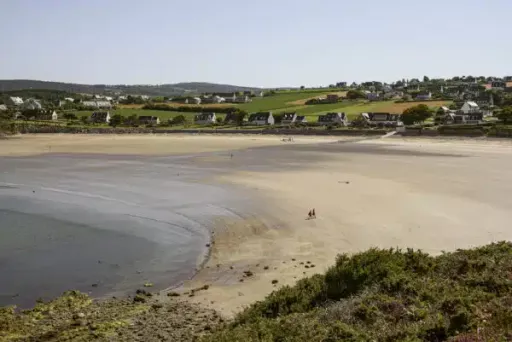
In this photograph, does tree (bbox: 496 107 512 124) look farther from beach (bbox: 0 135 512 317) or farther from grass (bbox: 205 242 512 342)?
grass (bbox: 205 242 512 342)

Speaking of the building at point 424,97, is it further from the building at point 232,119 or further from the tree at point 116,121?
Result: the tree at point 116,121

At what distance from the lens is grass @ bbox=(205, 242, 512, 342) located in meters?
6.73

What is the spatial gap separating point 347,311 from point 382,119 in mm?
73599

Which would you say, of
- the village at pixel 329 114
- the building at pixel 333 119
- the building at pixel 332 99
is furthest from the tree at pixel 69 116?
the building at pixel 332 99

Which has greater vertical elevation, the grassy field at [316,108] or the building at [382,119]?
the grassy field at [316,108]

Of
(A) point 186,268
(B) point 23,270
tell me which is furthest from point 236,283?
(B) point 23,270

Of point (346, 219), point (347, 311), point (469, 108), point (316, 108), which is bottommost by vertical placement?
point (346, 219)

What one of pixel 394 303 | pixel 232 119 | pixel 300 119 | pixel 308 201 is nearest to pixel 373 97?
pixel 300 119

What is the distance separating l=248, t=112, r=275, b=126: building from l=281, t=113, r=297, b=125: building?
2095 millimetres

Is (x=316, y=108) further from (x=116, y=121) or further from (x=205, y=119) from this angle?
(x=116, y=121)

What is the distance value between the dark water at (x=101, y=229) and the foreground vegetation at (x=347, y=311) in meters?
1.61

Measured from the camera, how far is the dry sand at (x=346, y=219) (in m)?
14.1

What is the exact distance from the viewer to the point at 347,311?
25.7 feet

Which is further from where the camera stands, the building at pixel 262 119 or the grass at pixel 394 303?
the building at pixel 262 119
